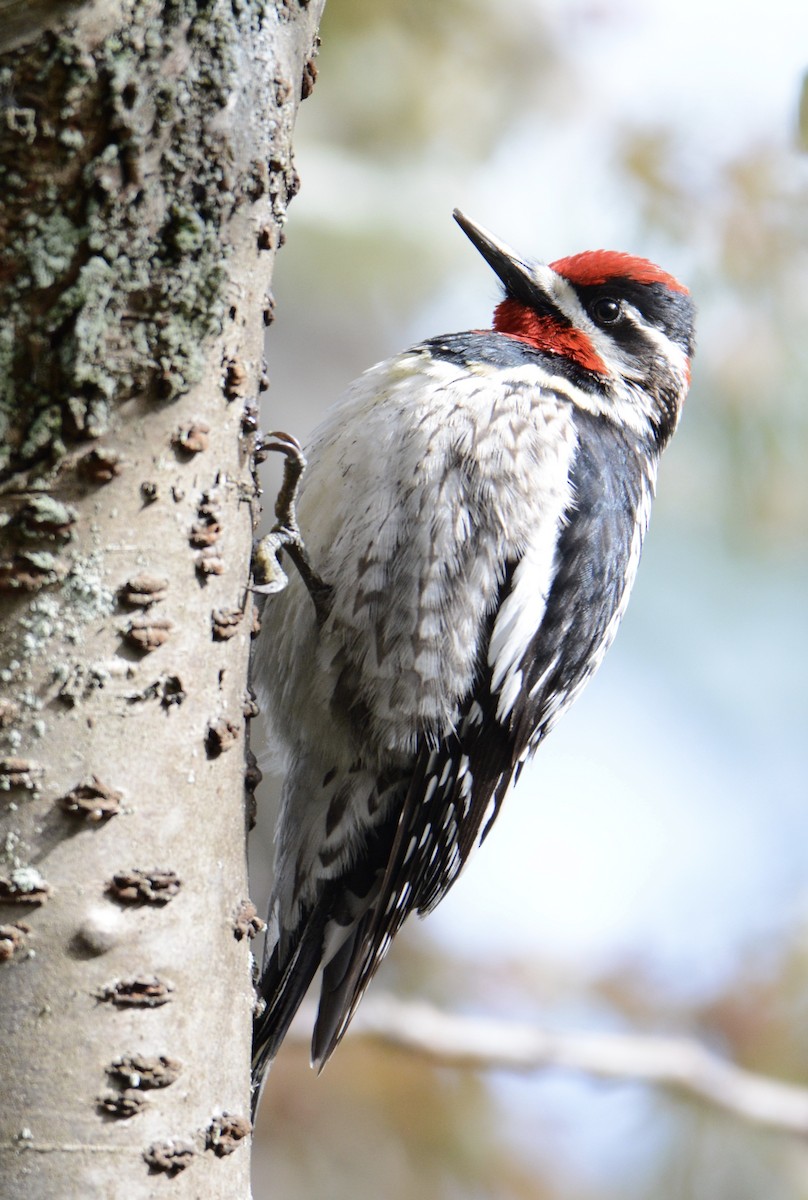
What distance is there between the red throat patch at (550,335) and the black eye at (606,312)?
3.5 inches

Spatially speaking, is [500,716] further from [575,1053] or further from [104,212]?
[575,1053]

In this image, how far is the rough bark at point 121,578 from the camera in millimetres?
1270

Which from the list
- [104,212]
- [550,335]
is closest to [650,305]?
[550,335]

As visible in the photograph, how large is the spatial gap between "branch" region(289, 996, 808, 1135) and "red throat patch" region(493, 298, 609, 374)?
1987 mm

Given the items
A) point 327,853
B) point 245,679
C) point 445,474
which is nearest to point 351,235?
point 445,474

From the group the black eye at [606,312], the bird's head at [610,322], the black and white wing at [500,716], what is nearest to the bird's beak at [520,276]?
the bird's head at [610,322]

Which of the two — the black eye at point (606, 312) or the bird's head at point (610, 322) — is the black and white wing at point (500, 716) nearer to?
the bird's head at point (610, 322)

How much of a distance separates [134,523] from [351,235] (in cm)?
272

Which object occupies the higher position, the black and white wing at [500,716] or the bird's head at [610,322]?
the bird's head at [610,322]

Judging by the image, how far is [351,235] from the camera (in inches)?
153

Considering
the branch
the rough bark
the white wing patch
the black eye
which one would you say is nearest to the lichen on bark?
the rough bark

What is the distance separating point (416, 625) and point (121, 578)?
1079 mm

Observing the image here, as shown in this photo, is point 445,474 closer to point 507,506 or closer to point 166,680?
point 507,506

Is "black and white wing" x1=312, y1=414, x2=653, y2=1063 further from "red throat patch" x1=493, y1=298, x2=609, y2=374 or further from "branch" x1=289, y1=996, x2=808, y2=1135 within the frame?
"branch" x1=289, y1=996, x2=808, y2=1135
